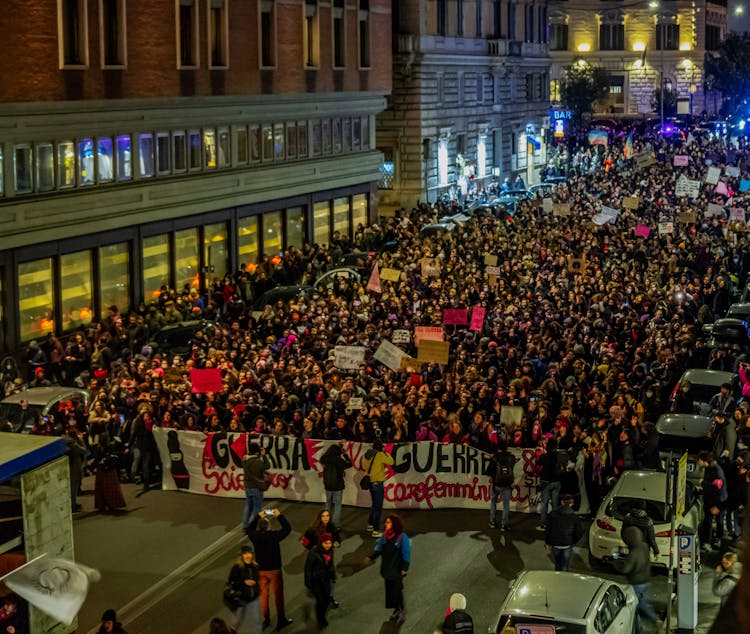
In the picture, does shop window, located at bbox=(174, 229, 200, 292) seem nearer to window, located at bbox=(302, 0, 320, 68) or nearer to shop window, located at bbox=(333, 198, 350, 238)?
window, located at bbox=(302, 0, 320, 68)

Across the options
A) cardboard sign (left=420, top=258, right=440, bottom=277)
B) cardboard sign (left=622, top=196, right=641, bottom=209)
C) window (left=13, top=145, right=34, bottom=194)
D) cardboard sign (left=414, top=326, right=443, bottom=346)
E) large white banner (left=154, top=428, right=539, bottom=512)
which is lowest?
large white banner (left=154, top=428, right=539, bottom=512)

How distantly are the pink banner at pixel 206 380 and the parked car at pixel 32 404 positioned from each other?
2.38m

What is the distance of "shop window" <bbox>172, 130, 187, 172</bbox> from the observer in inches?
1622

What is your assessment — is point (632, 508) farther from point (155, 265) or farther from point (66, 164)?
point (155, 265)

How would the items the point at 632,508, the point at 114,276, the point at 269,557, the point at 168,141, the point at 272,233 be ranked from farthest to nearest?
the point at 272,233 < the point at 168,141 < the point at 114,276 < the point at 632,508 < the point at 269,557

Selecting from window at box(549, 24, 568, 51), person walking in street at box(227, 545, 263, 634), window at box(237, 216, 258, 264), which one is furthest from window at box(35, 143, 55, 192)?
window at box(549, 24, 568, 51)

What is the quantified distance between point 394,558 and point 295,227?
109 feet

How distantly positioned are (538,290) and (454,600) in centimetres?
2002

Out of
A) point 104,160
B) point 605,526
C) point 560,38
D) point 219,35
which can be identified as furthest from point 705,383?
point 560,38

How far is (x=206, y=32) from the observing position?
140 feet

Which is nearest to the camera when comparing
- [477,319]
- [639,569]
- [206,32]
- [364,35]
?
[639,569]

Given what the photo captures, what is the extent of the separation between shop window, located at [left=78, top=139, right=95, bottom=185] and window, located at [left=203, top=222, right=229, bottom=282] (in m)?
6.41

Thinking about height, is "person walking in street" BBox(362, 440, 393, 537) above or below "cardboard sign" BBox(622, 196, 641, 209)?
below

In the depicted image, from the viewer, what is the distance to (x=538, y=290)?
33312 millimetres
